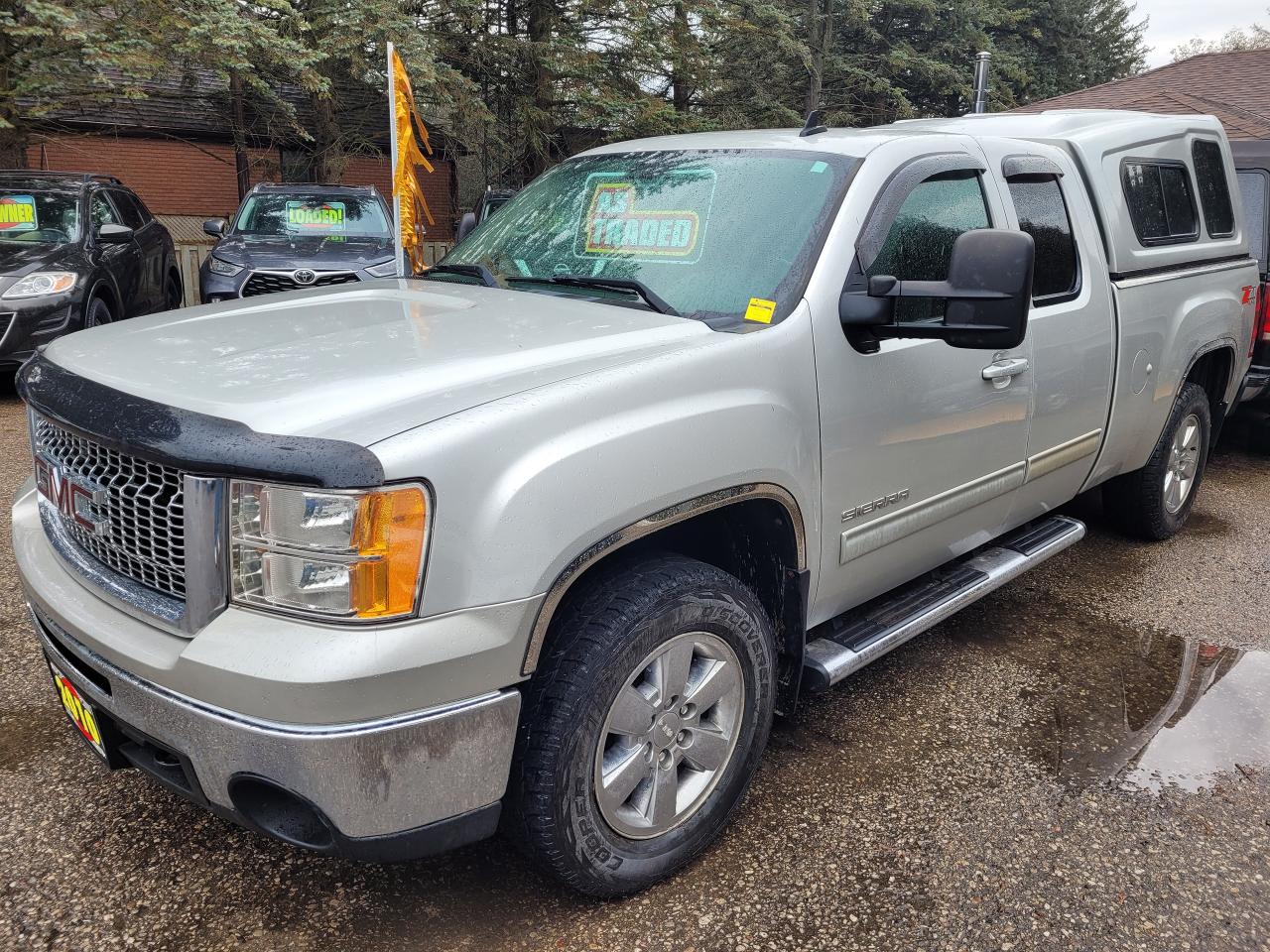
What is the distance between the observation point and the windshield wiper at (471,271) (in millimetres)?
3264

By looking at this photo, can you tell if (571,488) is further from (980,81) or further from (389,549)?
(980,81)

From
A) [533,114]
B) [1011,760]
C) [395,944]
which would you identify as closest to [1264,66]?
[533,114]

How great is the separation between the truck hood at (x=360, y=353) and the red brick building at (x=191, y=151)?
16.6 metres

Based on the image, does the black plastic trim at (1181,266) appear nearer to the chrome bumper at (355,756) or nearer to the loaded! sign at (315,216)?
the chrome bumper at (355,756)

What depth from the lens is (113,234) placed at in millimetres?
8750

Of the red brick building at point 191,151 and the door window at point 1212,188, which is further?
the red brick building at point 191,151

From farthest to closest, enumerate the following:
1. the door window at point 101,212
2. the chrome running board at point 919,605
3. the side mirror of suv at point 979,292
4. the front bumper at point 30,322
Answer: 1. the door window at point 101,212
2. the front bumper at point 30,322
3. the chrome running board at point 919,605
4. the side mirror of suv at point 979,292

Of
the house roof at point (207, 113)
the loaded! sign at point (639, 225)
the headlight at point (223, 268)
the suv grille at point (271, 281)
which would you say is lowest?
the suv grille at point (271, 281)

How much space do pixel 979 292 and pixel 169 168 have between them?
78.2 ft

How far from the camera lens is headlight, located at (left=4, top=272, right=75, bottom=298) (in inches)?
302

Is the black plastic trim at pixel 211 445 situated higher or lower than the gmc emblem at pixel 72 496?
higher

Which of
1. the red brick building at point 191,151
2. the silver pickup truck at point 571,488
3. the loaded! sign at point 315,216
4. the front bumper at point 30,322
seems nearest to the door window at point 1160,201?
the silver pickup truck at point 571,488

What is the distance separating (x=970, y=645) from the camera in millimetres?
3982

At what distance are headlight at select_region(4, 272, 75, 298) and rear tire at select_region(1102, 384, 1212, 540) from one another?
302 inches
